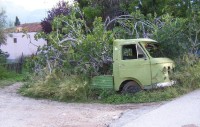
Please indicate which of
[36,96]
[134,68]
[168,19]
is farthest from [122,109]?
[168,19]

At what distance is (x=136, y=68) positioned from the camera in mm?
11969

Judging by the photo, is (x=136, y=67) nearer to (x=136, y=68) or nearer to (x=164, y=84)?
(x=136, y=68)

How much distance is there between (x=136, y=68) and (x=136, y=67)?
3cm

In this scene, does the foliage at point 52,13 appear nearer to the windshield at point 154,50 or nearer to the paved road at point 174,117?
the windshield at point 154,50

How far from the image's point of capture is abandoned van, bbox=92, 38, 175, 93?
11781 mm

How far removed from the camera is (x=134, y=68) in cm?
1199

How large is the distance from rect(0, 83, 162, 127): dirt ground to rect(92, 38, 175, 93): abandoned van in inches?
45.9

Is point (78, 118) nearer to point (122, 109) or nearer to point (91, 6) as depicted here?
point (122, 109)

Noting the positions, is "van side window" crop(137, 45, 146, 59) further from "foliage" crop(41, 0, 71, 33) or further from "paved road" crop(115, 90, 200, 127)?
"foliage" crop(41, 0, 71, 33)

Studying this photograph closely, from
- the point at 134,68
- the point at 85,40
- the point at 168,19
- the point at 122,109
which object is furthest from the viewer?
the point at 168,19

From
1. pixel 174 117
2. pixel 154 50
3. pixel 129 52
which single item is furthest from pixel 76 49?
pixel 174 117

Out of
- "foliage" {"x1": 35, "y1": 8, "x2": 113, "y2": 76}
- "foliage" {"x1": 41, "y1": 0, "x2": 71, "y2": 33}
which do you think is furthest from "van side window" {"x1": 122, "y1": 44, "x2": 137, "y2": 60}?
"foliage" {"x1": 41, "y1": 0, "x2": 71, "y2": 33}

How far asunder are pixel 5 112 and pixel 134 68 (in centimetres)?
425

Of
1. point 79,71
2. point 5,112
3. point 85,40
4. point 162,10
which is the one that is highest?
point 162,10
